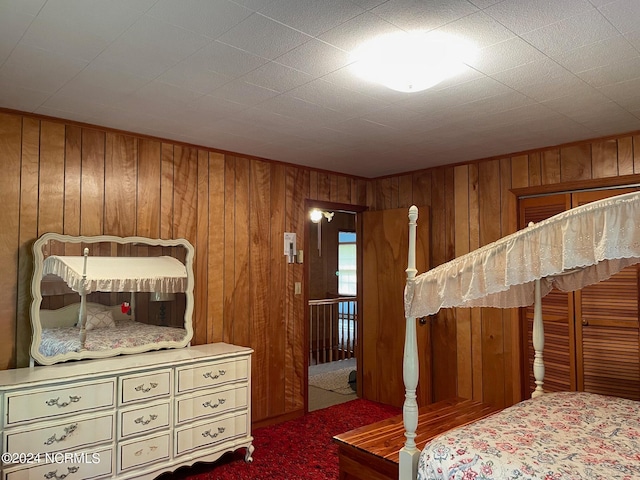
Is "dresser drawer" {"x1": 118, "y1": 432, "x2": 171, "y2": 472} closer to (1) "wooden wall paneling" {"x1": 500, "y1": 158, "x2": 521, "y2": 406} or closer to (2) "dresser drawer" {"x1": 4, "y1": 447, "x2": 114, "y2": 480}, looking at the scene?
(2) "dresser drawer" {"x1": 4, "y1": 447, "x2": 114, "y2": 480}

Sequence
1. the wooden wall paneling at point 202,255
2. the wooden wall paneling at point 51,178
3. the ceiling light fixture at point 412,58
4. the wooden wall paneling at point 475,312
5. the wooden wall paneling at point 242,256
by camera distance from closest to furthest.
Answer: the ceiling light fixture at point 412,58 → the wooden wall paneling at point 51,178 → the wooden wall paneling at point 202,255 → the wooden wall paneling at point 242,256 → the wooden wall paneling at point 475,312

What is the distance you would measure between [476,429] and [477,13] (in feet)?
6.08

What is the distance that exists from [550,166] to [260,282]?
271 centimetres

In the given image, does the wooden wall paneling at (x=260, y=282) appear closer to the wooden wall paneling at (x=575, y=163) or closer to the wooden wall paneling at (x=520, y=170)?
the wooden wall paneling at (x=520, y=170)

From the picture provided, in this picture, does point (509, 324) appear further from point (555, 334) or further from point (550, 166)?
point (550, 166)

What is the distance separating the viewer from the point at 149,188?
364cm

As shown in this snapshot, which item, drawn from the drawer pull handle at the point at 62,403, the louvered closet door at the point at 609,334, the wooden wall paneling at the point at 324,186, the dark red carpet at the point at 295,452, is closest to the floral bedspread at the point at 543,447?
the louvered closet door at the point at 609,334

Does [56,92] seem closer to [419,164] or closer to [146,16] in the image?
[146,16]

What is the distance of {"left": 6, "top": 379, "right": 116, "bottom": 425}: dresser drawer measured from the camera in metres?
2.55

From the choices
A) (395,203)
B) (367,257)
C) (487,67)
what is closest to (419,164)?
(395,203)

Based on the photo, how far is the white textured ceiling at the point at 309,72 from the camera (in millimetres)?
1829

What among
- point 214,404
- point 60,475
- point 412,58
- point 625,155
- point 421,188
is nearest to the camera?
point 412,58

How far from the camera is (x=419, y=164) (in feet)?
15.1

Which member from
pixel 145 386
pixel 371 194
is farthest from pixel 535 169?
pixel 145 386
